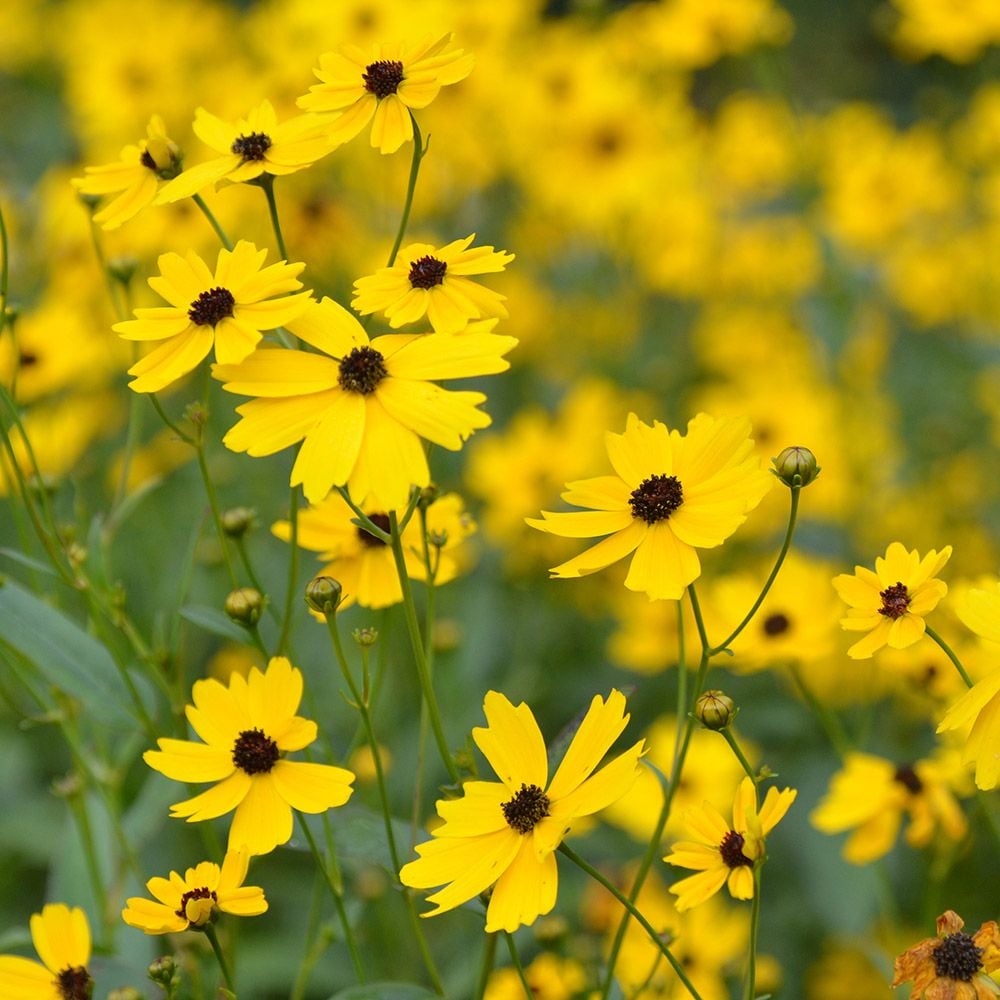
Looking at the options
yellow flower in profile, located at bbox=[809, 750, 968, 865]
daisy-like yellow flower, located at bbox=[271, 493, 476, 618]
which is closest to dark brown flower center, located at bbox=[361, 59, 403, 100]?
daisy-like yellow flower, located at bbox=[271, 493, 476, 618]

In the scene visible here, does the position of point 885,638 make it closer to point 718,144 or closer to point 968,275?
point 968,275

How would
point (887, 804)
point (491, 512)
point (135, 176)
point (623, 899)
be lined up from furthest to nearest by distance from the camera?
1. point (491, 512)
2. point (887, 804)
3. point (135, 176)
4. point (623, 899)

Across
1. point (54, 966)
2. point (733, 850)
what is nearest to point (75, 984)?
point (54, 966)

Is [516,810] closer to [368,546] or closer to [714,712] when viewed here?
[714,712]

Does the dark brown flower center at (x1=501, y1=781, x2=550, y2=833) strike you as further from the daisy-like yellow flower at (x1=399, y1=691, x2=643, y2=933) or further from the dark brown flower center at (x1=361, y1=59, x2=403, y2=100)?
the dark brown flower center at (x1=361, y1=59, x2=403, y2=100)

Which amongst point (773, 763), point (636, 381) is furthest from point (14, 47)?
point (773, 763)

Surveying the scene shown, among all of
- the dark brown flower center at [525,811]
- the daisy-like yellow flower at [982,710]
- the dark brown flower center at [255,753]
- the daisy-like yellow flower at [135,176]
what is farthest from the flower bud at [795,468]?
the daisy-like yellow flower at [135,176]

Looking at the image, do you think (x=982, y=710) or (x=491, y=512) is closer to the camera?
(x=982, y=710)
